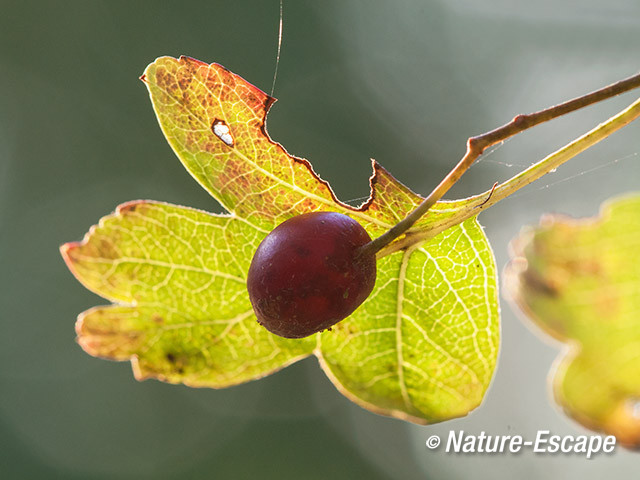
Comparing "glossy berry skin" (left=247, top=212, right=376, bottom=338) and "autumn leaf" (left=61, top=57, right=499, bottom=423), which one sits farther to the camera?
"autumn leaf" (left=61, top=57, right=499, bottom=423)

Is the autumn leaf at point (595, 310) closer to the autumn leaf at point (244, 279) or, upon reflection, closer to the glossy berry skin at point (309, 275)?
the autumn leaf at point (244, 279)

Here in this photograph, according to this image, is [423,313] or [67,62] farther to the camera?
[67,62]

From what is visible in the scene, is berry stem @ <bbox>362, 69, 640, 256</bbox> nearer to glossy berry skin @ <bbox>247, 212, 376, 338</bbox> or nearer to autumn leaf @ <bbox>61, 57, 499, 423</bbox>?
glossy berry skin @ <bbox>247, 212, 376, 338</bbox>

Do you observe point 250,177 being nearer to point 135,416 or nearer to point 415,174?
point 415,174

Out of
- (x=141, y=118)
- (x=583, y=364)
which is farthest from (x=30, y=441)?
(x=583, y=364)

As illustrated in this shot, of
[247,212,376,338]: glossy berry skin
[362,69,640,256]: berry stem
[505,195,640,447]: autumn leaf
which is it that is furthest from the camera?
[505,195,640,447]: autumn leaf

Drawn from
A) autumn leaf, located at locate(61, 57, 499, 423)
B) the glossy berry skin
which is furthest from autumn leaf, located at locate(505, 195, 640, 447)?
the glossy berry skin
